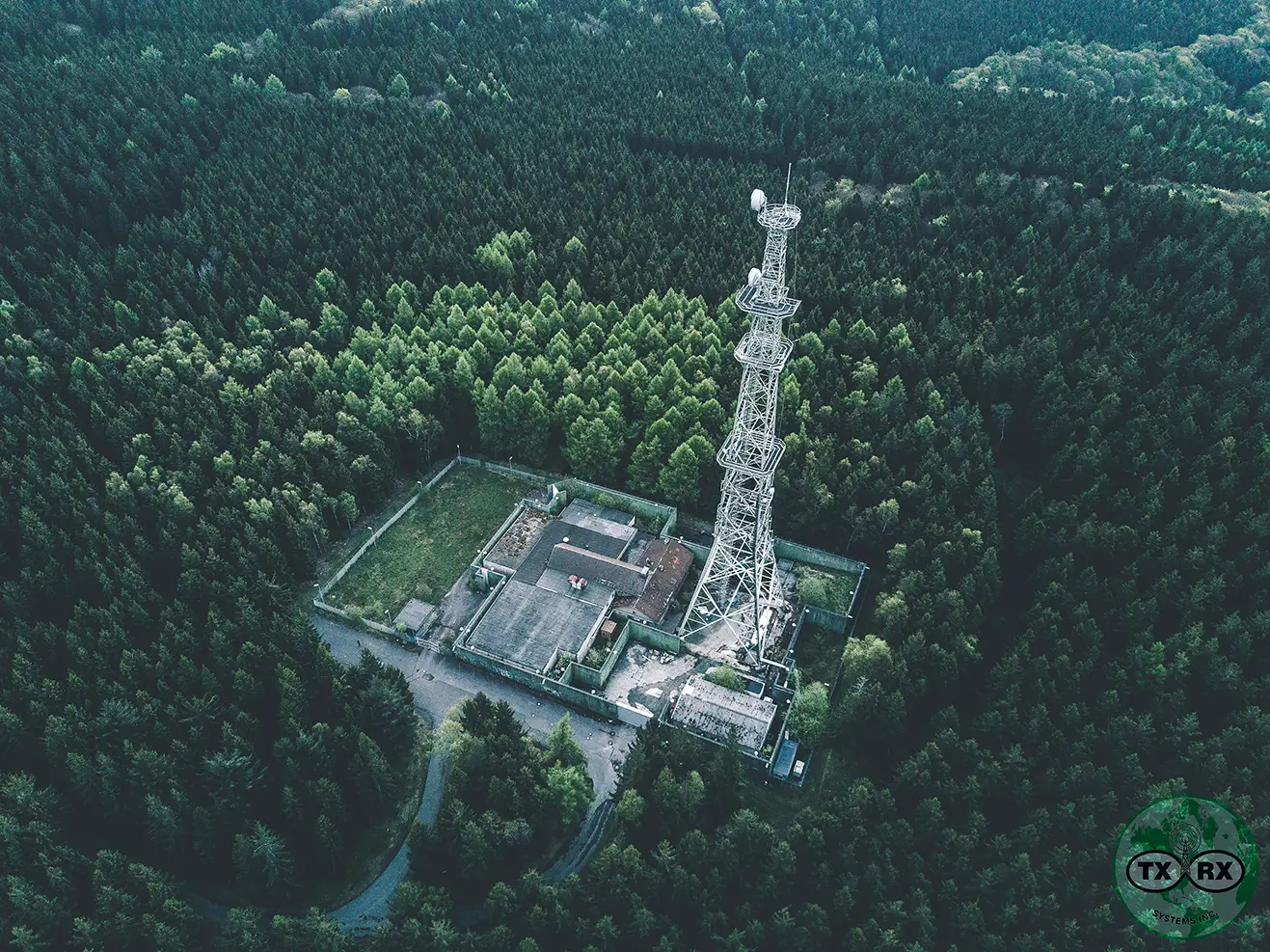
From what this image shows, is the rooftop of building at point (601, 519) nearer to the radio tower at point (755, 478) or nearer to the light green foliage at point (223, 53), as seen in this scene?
the radio tower at point (755, 478)

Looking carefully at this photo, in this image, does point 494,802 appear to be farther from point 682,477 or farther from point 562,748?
point 682,477

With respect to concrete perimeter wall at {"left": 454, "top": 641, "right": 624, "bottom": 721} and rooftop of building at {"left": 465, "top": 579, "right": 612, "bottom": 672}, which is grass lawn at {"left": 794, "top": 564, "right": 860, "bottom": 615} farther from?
concrete perimeter wall at {"left": 454, "top": 641, "right": 624, "bottom": 721}

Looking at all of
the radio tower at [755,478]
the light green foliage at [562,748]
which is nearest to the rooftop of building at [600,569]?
the radio tower at [755,478]

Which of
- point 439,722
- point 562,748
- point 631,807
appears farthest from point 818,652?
point 439,722

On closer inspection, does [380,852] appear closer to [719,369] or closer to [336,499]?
[336,499]

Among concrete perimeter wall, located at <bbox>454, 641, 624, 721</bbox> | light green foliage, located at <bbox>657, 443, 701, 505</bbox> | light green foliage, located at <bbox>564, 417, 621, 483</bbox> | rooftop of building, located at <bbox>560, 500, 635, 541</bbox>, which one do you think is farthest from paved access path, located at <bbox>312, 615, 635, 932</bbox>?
light green foliage, located at <bbox>657, 443, 701, 505</bbox>

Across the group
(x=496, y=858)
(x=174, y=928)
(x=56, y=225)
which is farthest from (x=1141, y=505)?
(x=56, y=225)
